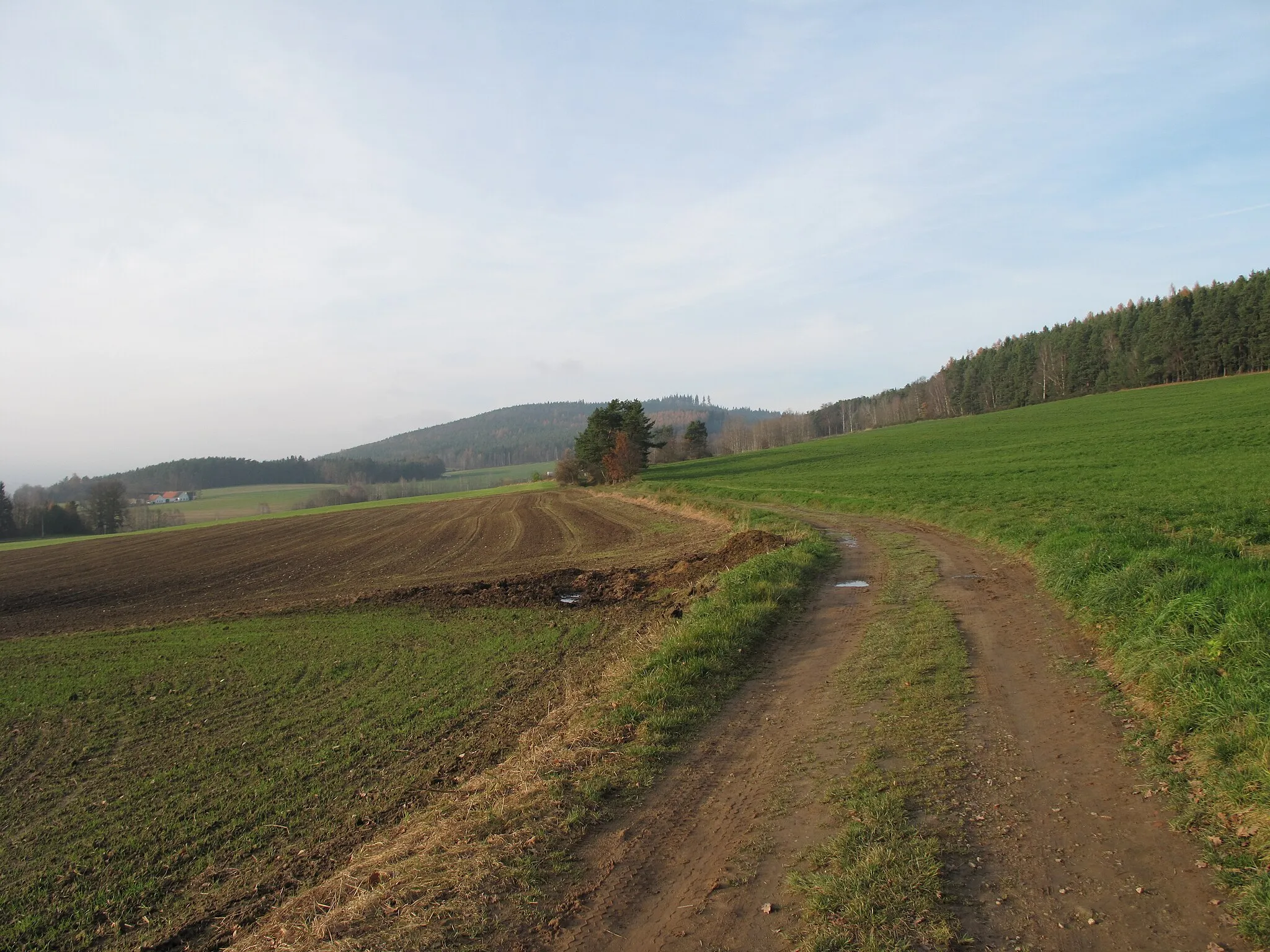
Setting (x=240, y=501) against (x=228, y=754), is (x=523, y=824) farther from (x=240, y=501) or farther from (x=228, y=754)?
(x=240, y=501)

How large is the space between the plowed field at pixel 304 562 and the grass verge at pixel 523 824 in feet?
40.7

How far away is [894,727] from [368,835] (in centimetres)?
462

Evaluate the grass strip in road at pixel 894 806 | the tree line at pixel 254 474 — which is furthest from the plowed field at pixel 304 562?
the tree line at pixel 254 474

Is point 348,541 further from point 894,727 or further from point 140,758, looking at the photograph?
point 894,727

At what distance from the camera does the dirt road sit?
3.70m

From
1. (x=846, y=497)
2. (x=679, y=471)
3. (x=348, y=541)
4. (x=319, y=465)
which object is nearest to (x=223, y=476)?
(x=319, y=465)

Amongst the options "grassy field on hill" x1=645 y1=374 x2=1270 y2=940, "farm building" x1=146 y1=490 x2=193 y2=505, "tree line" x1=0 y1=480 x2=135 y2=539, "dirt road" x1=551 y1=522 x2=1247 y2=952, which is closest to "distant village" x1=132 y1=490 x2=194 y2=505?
"farm building" x1=146 y1=490 x2=193 y2=505

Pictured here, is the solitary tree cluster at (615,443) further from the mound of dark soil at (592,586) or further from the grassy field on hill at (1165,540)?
the mound of dark soil at (592,586)

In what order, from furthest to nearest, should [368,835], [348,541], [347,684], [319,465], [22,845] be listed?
1. [319,465]
2. [348,541]
3. [347,684]
4. [22,845]
5. [368,835]

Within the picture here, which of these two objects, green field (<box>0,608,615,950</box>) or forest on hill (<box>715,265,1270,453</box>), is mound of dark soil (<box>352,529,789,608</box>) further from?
forest on hill (<box>715,265,1270,453</box>)

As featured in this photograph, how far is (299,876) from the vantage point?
17.4ft

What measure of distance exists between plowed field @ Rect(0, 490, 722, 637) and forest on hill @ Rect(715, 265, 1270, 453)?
66.6 metres

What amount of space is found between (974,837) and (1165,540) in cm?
962

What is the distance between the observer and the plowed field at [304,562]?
66.3 ft
